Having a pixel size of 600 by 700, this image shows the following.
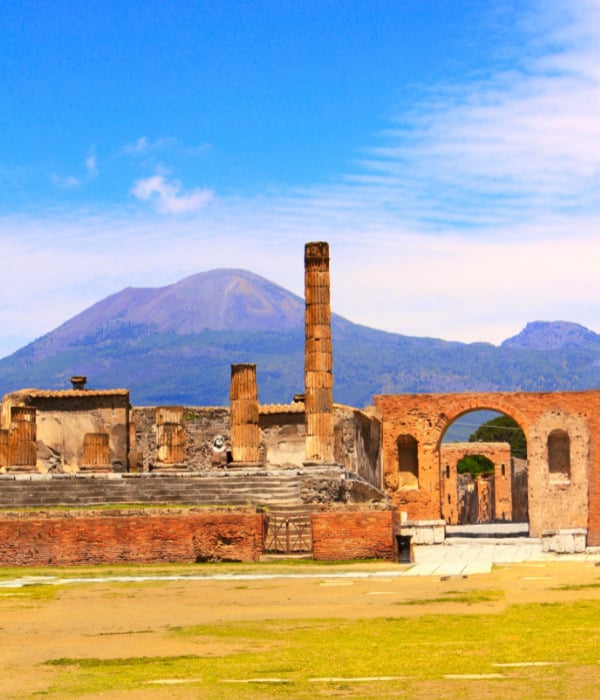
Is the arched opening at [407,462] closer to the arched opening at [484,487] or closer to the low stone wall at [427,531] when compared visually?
the low stone wall at [427,531]

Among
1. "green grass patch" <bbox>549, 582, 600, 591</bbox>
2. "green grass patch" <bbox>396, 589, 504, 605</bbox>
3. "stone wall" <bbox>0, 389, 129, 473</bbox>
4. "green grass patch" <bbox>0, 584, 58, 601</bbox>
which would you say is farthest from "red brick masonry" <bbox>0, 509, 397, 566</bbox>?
"stone wall" <bbox>0, 389, 129, 473</bbox>

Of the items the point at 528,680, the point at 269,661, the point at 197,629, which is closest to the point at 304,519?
the point at 197,629

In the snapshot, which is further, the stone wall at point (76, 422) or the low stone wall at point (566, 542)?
the stone wall at point (76, 422)

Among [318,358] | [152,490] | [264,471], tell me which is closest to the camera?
[152,490]

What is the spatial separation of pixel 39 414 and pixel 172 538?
69.6ft

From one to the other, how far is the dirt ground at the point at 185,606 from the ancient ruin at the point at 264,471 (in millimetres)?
2843

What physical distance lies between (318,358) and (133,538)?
13.7 metres

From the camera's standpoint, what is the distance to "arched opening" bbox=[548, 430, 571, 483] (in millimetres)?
47906

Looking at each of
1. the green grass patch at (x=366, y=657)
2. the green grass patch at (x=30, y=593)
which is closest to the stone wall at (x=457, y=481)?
the green grass patch at (x=30, y=593)

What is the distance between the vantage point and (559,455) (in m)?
48.6

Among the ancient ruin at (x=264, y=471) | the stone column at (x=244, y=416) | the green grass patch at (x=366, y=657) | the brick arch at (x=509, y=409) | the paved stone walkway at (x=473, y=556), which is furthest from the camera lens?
the brick arch at (x=509, y=409)

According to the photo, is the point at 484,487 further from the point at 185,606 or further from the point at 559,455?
the point at 185,606

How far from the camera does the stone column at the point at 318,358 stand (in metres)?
37.3

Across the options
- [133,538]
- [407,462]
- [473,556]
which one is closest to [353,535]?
[133,538]
